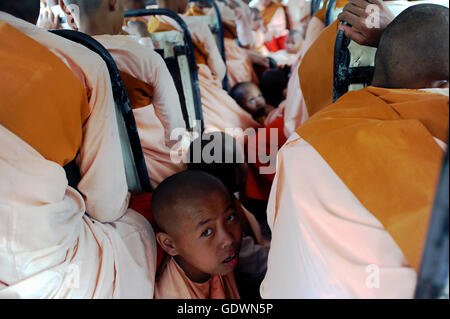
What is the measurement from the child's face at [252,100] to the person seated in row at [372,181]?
197cm

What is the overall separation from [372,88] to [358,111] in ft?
0.34

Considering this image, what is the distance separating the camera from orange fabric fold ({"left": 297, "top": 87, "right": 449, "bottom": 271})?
0.63 meters

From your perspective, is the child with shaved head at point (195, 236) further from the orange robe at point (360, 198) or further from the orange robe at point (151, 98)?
the orange robe at point (151, 98)

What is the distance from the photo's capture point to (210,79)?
2.53 meters

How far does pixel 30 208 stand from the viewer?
0.82 m

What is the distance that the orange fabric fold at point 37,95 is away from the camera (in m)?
0.83

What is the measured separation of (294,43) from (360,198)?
4.13 meters

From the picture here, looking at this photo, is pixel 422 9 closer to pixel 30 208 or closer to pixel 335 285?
pixel 335 285

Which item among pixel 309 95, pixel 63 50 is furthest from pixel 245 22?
pixel 63 50

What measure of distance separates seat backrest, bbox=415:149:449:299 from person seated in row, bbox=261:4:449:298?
0.15 meters

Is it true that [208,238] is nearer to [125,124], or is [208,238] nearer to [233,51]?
[125,124]

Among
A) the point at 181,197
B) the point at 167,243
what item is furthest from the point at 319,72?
the point at 167,243

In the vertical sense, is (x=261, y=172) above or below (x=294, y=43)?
below

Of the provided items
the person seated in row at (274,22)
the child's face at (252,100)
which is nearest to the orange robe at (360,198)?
the child's face at (252,100)
